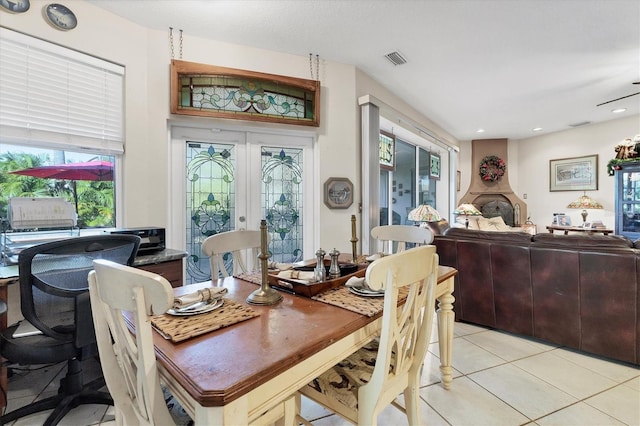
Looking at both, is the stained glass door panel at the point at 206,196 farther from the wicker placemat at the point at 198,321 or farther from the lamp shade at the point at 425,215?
the lamp shade at the point at 425,215

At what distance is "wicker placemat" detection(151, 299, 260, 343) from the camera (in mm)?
934

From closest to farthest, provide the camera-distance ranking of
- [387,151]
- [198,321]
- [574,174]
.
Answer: [198,321], [387,151], [574,174]

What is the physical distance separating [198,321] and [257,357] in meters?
0.34

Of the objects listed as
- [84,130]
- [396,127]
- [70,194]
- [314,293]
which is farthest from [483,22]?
[70,194]

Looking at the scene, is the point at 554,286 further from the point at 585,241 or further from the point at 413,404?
the point at 413,404

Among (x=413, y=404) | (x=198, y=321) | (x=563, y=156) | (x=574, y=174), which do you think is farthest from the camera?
(x=563, y=156)

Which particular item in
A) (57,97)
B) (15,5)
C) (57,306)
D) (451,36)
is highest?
(451,36)

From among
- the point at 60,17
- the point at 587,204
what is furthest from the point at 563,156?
the point at 60,17

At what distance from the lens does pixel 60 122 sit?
7.34ft

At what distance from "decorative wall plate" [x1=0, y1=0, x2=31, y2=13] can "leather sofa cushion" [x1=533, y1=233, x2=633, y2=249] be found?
4068 mm

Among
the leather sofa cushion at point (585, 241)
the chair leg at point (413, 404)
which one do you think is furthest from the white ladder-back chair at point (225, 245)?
the leather sofa cushion at point (585, 241)

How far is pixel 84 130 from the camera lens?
2.34m

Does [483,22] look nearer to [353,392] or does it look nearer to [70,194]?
[353,392]

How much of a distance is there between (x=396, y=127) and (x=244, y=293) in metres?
4.02
